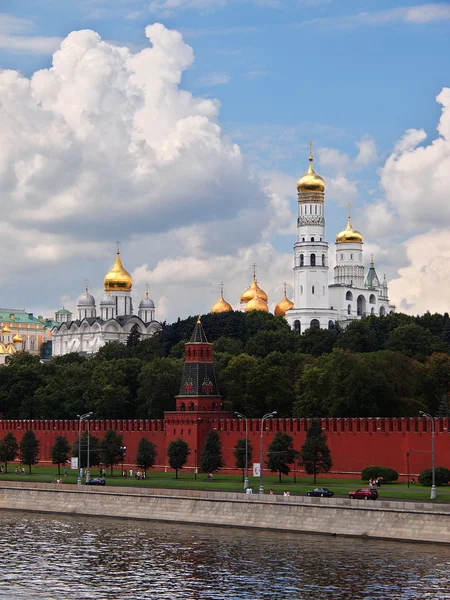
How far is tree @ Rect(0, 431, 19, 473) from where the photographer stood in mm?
87438

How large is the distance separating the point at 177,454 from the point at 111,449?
4.98 meters

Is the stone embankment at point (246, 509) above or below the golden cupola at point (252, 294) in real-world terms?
below

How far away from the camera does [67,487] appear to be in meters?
67.0

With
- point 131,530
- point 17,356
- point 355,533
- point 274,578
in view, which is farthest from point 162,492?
point 17,356

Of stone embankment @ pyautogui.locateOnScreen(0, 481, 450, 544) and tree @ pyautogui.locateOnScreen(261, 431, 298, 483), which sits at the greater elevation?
tree @ pyautogui.locateOnScreen(261, 431, 298, 483)

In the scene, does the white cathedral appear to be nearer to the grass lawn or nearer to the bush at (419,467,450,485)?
the grass lawn

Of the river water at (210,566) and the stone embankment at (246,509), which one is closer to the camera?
the river water at (210,566)

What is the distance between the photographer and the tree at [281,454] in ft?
235

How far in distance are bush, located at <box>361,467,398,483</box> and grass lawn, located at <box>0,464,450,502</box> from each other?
0.50 metres

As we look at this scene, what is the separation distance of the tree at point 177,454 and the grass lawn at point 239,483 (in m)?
0.64

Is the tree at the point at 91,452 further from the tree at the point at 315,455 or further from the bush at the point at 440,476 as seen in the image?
the bush at the point at 440,476

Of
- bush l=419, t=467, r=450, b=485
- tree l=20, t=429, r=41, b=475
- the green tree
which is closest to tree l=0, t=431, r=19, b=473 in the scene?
tree l=20, t=429, r=41, b=475

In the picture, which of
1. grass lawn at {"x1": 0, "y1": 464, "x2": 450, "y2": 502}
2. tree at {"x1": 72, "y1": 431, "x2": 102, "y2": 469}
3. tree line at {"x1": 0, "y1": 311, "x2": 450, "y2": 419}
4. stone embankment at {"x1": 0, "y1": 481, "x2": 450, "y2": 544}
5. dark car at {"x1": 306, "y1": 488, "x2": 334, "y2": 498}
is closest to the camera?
stone embankment at {"x1": 0, "y1": 481, "x2": 450, "y2": 544}

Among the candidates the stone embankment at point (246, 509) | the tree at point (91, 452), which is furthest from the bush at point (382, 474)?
the tree at point (91, 452)
